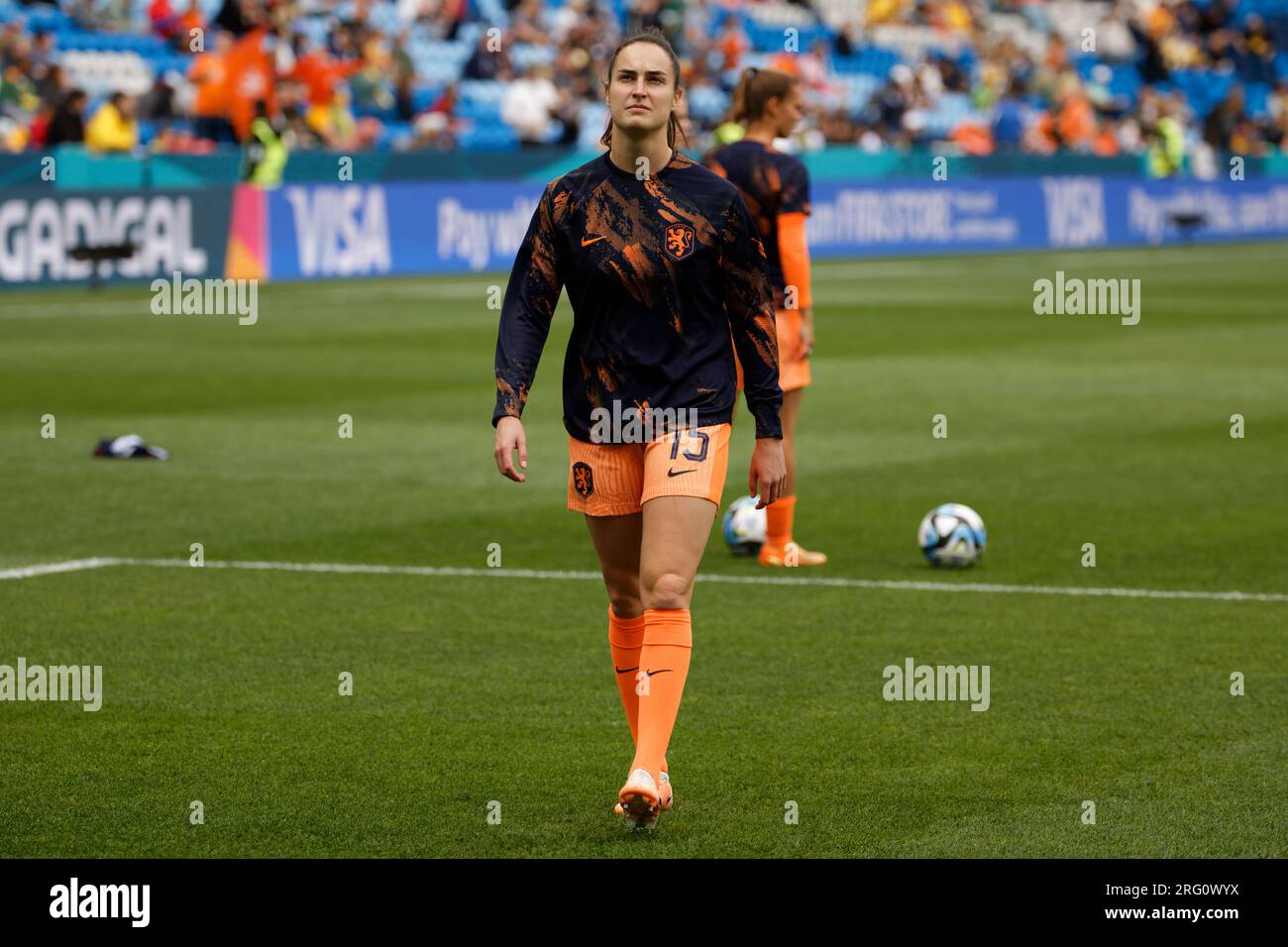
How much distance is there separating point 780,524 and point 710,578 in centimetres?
49

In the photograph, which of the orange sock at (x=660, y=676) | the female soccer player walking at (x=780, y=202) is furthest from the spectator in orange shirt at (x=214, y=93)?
the orange sock at (x=660, y=676)

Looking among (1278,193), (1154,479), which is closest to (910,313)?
(1154,479)

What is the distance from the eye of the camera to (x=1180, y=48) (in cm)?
5384

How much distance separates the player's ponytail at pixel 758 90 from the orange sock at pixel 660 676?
5026 mm

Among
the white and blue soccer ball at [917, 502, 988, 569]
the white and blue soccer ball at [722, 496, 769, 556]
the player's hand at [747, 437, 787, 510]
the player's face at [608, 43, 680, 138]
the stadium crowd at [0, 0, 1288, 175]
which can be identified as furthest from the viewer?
the stadium crowd at [0, 0, 1288, 175]

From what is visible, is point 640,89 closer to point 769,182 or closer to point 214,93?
point 769,182

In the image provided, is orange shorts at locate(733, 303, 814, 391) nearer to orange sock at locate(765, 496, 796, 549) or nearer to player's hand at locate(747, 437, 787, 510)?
orange sock at locate(765, 496, 796, 549)

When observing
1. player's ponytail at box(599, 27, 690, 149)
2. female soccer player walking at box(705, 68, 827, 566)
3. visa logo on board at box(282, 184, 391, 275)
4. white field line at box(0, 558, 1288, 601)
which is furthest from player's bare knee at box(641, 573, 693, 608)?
visa logo on board at box(282, 184, 391, 275)

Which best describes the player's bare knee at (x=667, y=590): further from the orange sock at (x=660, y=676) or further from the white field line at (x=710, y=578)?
the white field line at (x=710, y=578)

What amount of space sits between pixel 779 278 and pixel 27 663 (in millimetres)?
4101

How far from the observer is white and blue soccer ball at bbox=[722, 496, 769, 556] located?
11.1 metres

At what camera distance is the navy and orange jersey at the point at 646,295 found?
243 inches

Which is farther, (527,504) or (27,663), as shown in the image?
(527,504)
